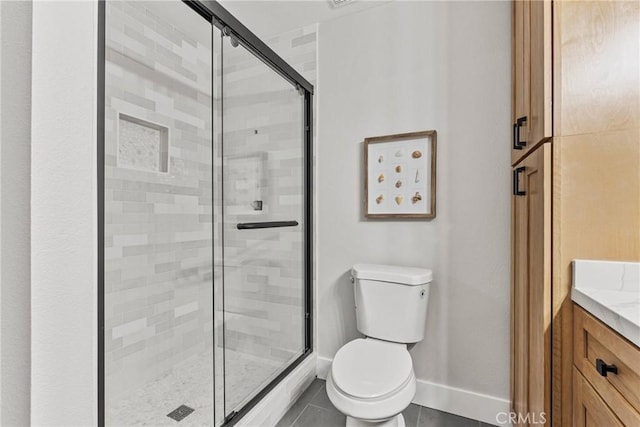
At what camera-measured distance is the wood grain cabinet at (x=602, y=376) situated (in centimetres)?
62

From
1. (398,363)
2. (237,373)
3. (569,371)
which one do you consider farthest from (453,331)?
(237,373)

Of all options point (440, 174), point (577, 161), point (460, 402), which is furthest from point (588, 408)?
point (440, 174)

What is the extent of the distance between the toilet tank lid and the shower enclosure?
17.3 inches

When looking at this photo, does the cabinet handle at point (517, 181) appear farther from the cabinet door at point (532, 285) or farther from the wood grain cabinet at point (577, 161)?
the wood grain cabinet at point (577, 161)

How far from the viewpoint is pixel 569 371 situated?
35.5 inches

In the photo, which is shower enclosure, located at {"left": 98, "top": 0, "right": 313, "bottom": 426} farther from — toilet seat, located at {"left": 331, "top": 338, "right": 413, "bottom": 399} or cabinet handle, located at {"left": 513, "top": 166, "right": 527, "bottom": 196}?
cabinet handle, located at {"left": 513, "top": 166, "right": 527, "bottom": 196}

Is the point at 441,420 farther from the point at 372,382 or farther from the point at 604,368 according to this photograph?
the point at 604,368

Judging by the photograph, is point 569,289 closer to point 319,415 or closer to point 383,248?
point 383,248

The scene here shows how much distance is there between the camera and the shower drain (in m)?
1.52

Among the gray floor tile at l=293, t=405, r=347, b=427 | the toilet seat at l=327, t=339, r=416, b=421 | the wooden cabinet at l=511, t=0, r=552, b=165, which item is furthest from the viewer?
the gray floor tile at l=293, t=405, r=347, b=427

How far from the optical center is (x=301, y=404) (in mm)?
1753

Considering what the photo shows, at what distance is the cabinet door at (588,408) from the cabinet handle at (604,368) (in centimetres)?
7

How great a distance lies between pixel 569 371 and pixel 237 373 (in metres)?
1.31

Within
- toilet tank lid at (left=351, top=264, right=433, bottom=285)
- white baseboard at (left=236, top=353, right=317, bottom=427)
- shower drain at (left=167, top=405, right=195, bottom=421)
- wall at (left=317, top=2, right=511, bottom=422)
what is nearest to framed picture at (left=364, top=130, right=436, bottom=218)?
wall at (left=317, top=2, right=511, bottom=422)
